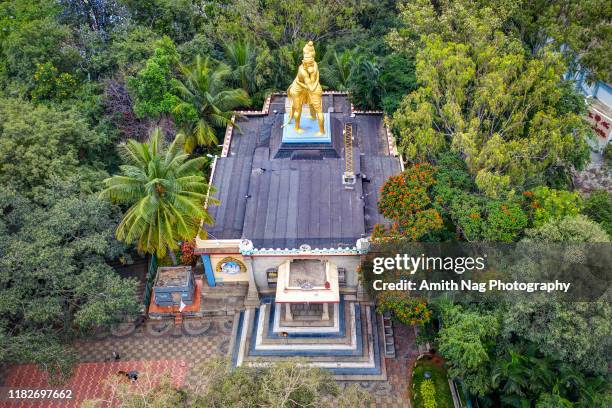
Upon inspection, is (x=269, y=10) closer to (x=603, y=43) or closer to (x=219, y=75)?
(x=219, y=75)

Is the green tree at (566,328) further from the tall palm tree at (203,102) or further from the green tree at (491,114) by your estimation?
the tall palm tree at (203,102)

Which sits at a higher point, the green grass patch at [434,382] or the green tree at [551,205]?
the green tree at [551,205]

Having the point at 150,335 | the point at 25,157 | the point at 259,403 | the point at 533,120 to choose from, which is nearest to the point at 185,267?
the point at 150,335

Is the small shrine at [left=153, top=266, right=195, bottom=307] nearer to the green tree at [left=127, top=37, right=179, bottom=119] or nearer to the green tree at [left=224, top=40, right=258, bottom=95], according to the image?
the green tree at [left=127, top=37, right=179, bottom=119]

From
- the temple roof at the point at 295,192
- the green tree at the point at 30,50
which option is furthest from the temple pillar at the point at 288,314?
the green tree at the point at 30,50

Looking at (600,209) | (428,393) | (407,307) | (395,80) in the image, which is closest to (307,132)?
(395,80)
